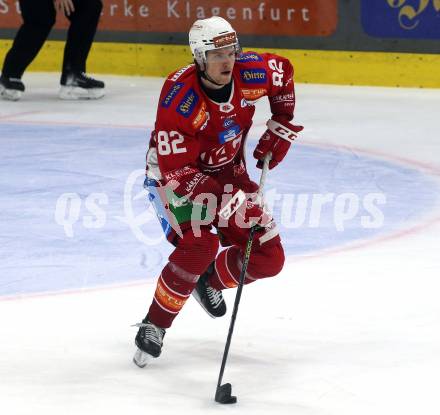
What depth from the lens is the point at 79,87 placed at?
10062 mm

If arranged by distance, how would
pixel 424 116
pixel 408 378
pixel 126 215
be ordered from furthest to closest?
pixel 424 116 → pixel 126 215 → pixel 408 378

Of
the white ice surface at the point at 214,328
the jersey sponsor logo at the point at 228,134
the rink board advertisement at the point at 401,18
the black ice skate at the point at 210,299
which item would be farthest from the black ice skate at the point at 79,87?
the jersey sponsor logo at the point at 228,134

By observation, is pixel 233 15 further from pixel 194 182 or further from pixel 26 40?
pixel 194 182

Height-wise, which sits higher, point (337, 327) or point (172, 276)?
point (172, 276)

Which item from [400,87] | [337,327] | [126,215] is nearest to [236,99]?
[337,327]

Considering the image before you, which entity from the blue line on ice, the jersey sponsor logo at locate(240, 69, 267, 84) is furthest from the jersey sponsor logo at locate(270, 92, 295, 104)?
the blue line on ice

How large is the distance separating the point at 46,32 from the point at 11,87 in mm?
519

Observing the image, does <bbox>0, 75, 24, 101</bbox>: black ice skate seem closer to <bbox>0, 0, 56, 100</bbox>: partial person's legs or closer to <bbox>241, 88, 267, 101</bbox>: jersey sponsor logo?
<bbox>0, 0, 56, 100</bbox>: partial person's legs

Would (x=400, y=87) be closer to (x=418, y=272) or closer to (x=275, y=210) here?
(x=275, y=210)

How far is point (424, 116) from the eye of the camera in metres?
8.91

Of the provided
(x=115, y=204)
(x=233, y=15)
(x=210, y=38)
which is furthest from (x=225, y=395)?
(x=233, y=15)

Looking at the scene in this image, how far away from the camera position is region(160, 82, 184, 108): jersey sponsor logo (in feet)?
13.4

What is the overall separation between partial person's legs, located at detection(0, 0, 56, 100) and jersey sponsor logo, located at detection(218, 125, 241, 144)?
5809mm

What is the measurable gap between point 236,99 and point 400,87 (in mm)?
5915
